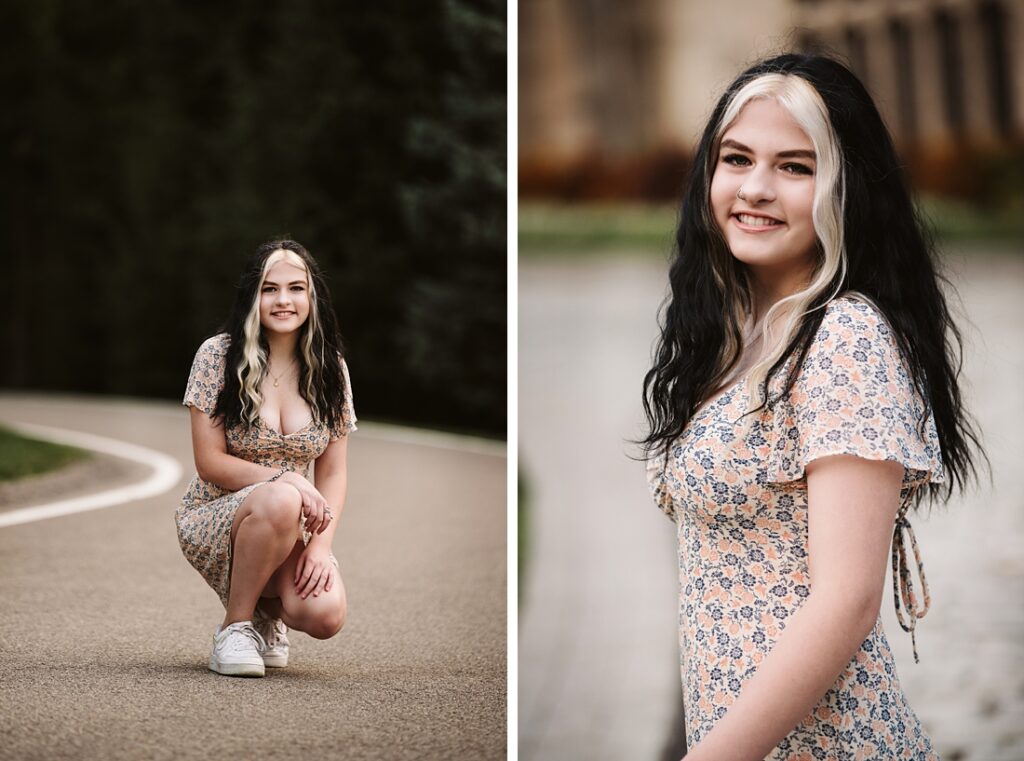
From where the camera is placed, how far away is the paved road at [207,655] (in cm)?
221

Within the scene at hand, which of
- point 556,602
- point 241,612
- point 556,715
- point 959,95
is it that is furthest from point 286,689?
point 959,95

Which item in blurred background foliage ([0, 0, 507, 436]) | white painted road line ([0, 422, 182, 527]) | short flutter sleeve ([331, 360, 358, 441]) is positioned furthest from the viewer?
blurred background foliage ([0, 0, 507, 436])

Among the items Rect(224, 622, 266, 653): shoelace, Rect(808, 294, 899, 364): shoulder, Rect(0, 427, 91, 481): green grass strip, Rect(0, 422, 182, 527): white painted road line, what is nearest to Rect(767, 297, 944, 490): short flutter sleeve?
Rect(808, 294, 899, 364): shoulder

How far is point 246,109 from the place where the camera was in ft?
29.0

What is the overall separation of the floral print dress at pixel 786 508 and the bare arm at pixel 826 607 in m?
0.03

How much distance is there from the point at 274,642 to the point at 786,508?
1378 millimetres

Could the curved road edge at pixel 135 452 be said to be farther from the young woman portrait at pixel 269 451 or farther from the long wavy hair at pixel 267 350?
the long wavy hair at pixel 267 350

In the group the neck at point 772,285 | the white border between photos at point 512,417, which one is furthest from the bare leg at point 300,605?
the neck at point 772,285

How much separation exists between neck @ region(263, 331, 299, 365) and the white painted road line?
5.67 feet

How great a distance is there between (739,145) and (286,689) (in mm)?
1441

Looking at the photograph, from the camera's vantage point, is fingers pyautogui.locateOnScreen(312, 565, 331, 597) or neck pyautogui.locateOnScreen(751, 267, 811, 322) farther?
fingers pyautogui.locateOnScreen(312, 565, 331, 597)

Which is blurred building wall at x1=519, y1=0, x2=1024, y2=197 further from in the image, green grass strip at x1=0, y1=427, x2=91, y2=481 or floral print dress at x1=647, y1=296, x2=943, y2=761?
floral print dress at x1=647, y1=296, x2=943, y2=761

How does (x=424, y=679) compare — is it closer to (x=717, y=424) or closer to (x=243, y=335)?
(x=243, y=335)

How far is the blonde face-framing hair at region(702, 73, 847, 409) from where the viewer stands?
132 centimetres
